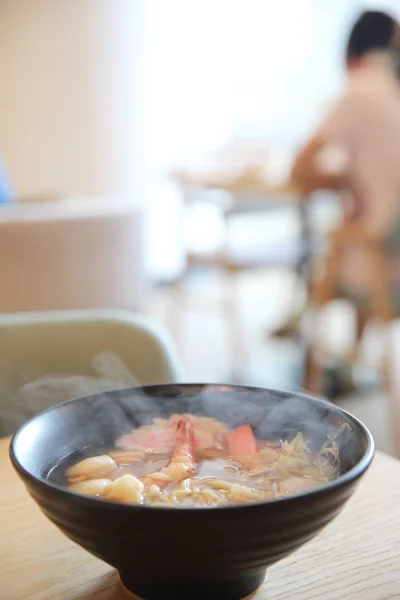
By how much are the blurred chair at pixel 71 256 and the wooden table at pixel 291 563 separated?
1.56m

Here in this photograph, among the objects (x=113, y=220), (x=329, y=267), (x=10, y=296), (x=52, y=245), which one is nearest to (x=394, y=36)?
(x=329, y=267)

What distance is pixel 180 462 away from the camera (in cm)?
63

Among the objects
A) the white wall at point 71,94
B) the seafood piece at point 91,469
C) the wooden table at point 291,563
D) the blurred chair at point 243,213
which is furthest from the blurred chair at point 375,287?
the white wall at point 71,94

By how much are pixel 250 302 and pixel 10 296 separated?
2.50 meters

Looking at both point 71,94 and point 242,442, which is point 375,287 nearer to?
point 242,442

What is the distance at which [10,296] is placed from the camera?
225cm

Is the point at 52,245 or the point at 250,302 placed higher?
the point at 52,245

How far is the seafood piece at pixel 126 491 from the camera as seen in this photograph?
1.79 feet

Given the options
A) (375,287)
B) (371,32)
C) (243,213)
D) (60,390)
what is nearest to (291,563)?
(60,390)

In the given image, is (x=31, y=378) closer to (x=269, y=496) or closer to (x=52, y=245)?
(x=269, y=496)

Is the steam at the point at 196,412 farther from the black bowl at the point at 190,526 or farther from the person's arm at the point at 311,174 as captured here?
the person's arm at the point at 311,174

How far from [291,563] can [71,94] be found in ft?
14.3

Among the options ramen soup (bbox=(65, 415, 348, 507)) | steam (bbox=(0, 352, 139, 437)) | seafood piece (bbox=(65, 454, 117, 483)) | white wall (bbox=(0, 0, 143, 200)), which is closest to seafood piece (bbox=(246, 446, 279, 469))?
ramen soup (bbox=(65, 415, 348, 507))

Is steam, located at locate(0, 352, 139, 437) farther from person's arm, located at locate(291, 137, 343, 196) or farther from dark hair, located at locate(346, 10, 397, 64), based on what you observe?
dark hair, located at locate(346, 10, 397, 64)
